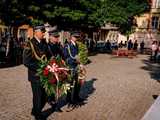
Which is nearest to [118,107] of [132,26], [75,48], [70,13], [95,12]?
[75,48]

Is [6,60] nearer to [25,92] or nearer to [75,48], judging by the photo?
[25,92]

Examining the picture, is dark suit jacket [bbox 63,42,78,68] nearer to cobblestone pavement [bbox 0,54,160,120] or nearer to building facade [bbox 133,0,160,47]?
cobblestone pavement [bbox 0,54,160,120]

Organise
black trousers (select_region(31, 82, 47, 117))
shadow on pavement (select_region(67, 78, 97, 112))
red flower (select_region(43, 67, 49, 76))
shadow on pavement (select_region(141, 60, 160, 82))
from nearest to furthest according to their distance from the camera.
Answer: black trousers (select_region(31, 82, 47, 117)) → red flower (select_region(43, 67, 49, 76)) → shadow on pavement (select_region(67, 78, 97, 112)) → shadow on pavement (select_region(141, 60, 160, 82))

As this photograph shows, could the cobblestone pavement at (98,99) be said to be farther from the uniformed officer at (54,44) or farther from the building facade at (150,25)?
the building facade at (150,25)

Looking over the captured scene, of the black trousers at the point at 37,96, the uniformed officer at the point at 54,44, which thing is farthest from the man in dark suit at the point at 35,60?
the uniformed officer at the point at 54,44

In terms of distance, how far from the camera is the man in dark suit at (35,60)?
7992mm

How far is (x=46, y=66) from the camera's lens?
8.34m

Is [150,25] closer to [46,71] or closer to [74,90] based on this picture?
[74,90]

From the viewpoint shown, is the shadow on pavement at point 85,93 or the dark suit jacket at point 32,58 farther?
the shadow on pavement at point 85,93

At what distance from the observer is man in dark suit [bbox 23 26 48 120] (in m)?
7.99

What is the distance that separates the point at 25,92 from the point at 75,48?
2.80 meters

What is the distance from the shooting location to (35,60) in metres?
8.06

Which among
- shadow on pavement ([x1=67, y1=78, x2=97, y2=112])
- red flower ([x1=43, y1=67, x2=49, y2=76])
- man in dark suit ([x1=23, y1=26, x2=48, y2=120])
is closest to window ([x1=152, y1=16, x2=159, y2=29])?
shadow on pavement ([x1=67, y1=78, x2=97, y2=112])

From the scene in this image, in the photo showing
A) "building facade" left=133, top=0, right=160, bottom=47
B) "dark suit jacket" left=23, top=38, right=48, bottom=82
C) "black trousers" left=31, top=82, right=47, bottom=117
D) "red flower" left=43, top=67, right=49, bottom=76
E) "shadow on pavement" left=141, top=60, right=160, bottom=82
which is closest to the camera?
"dark suit jacket" left=23, top=38, right=48, bottom=82
